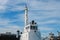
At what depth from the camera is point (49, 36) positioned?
83.7 meters

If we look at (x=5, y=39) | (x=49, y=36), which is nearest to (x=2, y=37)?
(x=5, y=39)

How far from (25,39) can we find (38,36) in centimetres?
366

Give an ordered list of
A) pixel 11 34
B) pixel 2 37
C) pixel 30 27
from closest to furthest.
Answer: pixel 30 27 → pixel 2 37 → pixel 11 34

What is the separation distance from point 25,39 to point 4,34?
23489mm

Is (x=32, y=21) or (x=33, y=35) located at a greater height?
(x=32, y=21)

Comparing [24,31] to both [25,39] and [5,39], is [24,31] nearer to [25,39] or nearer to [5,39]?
[25,39]

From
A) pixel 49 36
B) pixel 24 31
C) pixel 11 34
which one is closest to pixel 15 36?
pixel 11 34

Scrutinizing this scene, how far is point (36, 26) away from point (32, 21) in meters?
1.69

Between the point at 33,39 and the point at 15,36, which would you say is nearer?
the point at 33,39

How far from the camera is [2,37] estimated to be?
254ft

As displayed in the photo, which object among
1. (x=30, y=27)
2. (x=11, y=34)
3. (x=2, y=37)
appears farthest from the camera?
(x=11, y=34)

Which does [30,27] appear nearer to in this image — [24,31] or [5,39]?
[24,31]

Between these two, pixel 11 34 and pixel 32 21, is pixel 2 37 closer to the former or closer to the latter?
pixel 11 34

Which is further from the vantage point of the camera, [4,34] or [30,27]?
[4,34]
